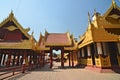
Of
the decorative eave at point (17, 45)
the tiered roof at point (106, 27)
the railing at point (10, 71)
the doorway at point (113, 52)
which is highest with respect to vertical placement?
the tiered roof at point (106, 27)

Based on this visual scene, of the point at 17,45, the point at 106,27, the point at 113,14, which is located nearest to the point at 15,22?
the point at 17,45

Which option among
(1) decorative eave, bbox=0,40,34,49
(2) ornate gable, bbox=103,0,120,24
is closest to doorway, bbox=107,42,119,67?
(2) ornate gable, bbox=103,0,120,24

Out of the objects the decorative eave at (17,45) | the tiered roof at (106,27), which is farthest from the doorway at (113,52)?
the decorative eave at (17,45)

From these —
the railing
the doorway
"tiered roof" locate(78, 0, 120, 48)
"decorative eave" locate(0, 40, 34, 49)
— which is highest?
"tiered roof" locate(78, 0, 120, 48)

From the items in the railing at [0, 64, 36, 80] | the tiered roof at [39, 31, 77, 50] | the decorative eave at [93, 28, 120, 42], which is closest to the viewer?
the railing at [0, 64, 36, 80]

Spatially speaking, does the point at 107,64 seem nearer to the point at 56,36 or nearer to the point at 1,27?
the point at 56,36

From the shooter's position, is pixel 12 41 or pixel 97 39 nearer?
pixel 97 39

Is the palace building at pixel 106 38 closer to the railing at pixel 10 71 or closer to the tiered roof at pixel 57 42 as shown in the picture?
the tiered roof at pixel 57 42

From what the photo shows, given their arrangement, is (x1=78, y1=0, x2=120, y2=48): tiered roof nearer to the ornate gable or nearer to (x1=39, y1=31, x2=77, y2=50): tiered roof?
the ornate gable

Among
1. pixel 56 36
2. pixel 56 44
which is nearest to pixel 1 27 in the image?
pixel 56 44

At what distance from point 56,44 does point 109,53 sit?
8110mm

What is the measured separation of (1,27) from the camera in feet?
52.0

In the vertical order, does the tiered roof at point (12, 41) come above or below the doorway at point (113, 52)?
above

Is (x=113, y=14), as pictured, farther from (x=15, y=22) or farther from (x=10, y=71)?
(x=10, y=71)
